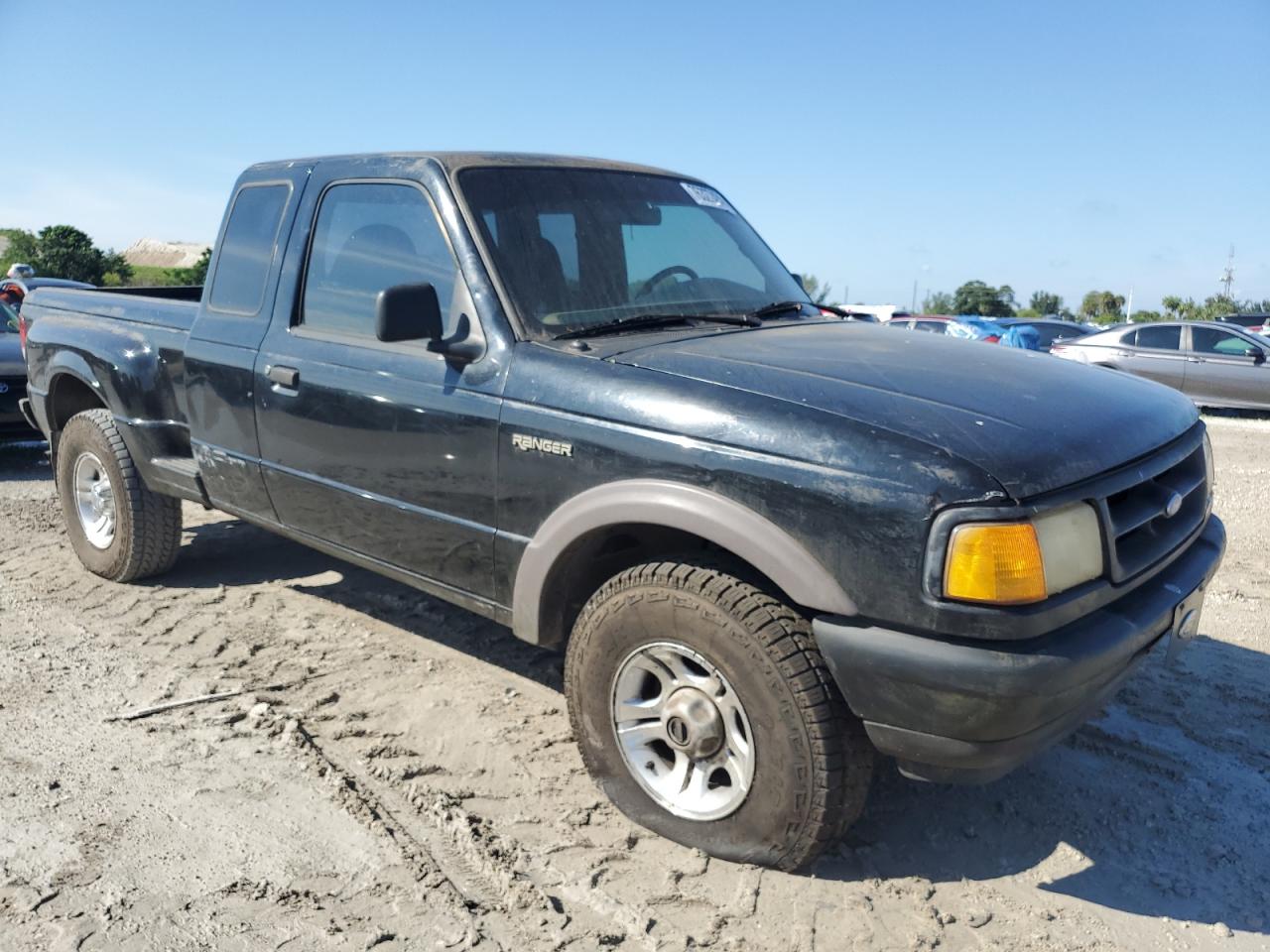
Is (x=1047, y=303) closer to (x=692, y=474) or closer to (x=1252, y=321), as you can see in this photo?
(x=1252, y=321)

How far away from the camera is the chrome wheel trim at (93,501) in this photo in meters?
5.13

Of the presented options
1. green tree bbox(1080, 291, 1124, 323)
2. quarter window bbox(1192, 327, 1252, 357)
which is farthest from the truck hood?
green tree bbox(1080, 291, 1124, 323)

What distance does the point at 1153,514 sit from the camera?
2.66 metres

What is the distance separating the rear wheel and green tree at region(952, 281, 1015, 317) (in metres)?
37.0

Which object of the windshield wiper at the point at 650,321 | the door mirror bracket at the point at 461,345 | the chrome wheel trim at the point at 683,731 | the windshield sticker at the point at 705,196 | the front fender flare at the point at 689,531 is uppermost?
the windshield sticker at the point at 705,196

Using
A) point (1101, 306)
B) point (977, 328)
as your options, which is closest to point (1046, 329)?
point (977, 328)

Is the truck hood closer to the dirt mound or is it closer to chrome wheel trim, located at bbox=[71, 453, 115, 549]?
chrome wheel trim, located at bbox=[71, 453, 115, 549]

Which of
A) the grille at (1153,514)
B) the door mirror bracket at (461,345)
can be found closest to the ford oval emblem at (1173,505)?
the grille at (1153,514)

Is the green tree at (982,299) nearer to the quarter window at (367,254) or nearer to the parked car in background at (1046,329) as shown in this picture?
the parked car in background at (1046,329)

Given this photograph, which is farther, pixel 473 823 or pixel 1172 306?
pixel 1172 306

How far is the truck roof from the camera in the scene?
3463 millimetres

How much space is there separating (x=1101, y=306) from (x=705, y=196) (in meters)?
56.5

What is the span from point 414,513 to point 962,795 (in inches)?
81.1

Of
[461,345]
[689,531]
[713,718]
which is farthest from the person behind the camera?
[461,345]
